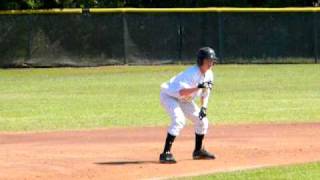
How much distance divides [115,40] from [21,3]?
16.4ft

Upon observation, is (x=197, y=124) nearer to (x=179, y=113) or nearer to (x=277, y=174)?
(x=179, y=113)

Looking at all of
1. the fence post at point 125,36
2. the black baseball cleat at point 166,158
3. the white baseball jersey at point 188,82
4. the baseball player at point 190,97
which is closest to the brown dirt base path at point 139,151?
the black baseball cleat at point 166,158

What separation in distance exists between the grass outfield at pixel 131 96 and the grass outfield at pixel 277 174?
20.6 ft

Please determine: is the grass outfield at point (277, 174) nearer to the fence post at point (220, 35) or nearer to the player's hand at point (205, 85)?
the player's hand at point (205, 85)

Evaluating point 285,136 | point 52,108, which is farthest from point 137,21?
point 285,136

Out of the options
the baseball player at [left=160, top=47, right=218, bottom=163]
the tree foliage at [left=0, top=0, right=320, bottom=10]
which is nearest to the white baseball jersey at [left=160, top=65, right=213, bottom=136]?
the baseball player at [left=160, top=47, right=218, bottom=163]

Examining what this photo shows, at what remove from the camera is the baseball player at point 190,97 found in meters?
10.4

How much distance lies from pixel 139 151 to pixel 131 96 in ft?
31.9

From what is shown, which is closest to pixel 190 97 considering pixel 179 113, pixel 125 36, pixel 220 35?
pixel 179 113

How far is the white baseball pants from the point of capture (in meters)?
10.6

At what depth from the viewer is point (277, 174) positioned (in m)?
9.32

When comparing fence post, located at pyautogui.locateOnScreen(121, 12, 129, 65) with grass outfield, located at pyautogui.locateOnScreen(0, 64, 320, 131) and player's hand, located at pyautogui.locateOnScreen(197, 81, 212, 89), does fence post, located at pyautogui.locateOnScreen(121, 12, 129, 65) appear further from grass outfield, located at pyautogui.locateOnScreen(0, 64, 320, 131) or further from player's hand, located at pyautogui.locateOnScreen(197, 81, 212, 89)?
player's hand, located at pyautogui.locateOnScreen(197, 81, 212, 89)

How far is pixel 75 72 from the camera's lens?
31.7m

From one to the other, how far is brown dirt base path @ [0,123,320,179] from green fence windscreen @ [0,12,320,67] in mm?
18667
